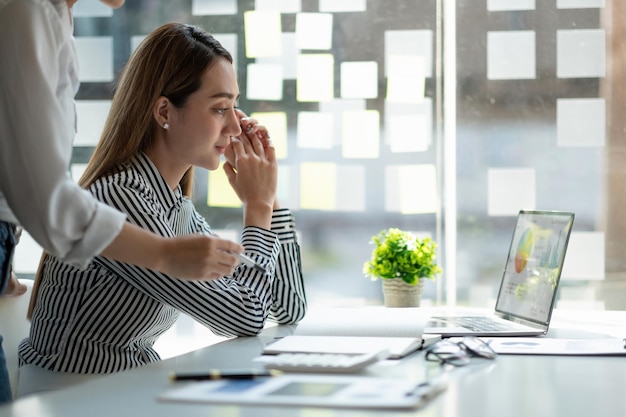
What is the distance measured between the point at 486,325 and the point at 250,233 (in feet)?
1.83

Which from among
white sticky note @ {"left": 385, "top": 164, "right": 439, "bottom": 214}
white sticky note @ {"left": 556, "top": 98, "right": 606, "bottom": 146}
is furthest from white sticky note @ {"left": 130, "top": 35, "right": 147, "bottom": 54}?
white sticky note @ {"left": 556, "top": 98, "right": 606, "bottom": 146}

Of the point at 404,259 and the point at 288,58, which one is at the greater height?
the point at 288,58

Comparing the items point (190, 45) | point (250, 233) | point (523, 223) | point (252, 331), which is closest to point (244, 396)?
point (252, 331)

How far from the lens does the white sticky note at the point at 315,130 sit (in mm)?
3596

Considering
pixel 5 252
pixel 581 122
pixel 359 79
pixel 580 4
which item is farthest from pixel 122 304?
pixel 580 4

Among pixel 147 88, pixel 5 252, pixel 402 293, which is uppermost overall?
pixel 147 88

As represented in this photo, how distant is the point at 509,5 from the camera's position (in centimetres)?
345

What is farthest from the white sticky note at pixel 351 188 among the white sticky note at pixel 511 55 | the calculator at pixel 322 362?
the calculator at pixel 322 362

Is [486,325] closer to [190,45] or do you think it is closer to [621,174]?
[190,45]

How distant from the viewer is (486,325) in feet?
6.86

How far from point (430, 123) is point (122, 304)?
1887 mm

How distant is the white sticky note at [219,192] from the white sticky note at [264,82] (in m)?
0.33

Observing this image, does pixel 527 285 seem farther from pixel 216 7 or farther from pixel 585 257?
pixel 216 7

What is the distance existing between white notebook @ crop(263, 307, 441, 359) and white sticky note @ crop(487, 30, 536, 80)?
1.48 m
